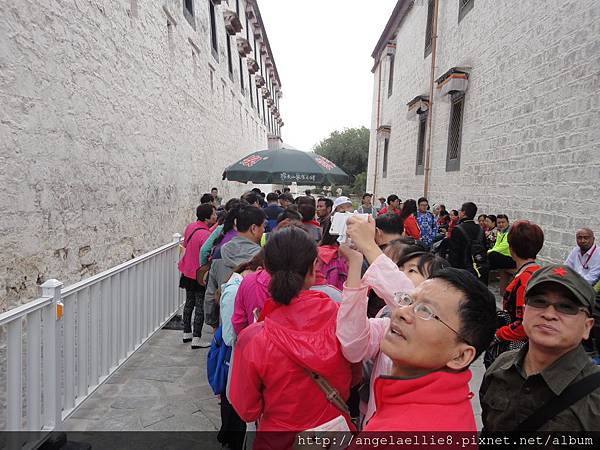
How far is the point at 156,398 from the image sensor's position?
12.6ft

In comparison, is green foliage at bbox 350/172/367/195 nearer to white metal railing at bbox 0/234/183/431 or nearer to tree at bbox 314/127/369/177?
tree at bbox 314/127/369/177

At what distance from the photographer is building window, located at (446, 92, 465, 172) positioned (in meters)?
10.5

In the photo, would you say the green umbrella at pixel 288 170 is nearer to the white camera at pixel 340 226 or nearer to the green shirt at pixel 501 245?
the green shirt at pixel 501 245

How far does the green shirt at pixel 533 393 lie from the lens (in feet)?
5.05

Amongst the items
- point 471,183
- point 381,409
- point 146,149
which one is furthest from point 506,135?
point 381,409

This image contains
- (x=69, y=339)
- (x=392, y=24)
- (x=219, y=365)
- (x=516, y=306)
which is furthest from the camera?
(x=392, y=24)

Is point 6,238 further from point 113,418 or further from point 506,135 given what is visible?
point 506,135

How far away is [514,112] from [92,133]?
23.4 feet

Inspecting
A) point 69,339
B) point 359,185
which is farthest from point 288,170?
point 359,185

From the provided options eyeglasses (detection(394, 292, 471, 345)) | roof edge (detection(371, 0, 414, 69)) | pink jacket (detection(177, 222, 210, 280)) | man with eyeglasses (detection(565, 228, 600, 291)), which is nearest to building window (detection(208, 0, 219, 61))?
roof edge (detection(371, 0, 414, 69))

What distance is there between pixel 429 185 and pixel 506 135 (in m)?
4.99

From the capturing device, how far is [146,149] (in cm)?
723

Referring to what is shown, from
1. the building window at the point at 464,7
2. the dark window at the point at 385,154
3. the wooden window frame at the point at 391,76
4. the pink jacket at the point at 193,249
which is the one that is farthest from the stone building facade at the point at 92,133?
the dark window at the point at 385,154

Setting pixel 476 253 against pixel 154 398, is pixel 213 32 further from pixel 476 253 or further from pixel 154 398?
pixel 154 398
